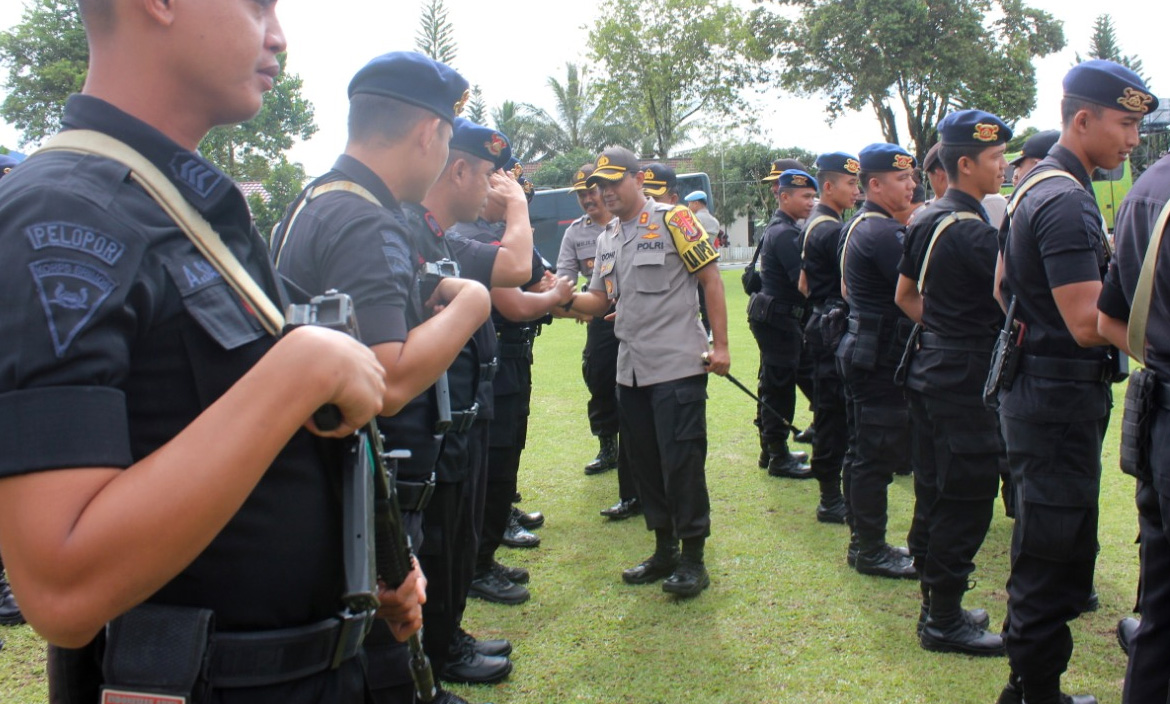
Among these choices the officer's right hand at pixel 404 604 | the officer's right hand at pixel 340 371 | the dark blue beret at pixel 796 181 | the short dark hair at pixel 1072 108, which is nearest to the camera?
the officer's right hand at pixel 340 371

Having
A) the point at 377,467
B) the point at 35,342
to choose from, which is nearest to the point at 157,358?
the point at 35,342

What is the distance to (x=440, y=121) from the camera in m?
2.45

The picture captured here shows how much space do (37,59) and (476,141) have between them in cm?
3229

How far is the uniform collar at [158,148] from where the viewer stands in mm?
1150

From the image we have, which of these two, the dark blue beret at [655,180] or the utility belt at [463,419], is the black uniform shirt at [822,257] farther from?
the utility belt at [463,419]

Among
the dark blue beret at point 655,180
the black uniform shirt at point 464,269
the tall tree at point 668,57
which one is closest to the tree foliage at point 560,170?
the tall tree at point 668,57

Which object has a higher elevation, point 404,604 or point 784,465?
point 404,604

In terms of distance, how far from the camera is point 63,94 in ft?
87.4

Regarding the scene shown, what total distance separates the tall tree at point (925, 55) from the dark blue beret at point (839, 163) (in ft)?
86.7

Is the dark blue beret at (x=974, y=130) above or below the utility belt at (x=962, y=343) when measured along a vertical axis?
above

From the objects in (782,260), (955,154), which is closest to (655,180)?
(782,260)

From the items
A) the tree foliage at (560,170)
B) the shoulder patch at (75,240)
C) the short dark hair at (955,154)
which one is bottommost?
the shoulder patch at (75,240)

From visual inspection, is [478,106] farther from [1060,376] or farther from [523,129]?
[1060,376]

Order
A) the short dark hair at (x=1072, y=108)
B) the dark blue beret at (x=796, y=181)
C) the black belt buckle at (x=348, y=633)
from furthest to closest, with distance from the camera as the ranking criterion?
1. the dark blue beret at (x=796, y=181)
2. the short dark hair at (x=1072, y=108)
3. the black belt buckle at (x=348, y=633)
